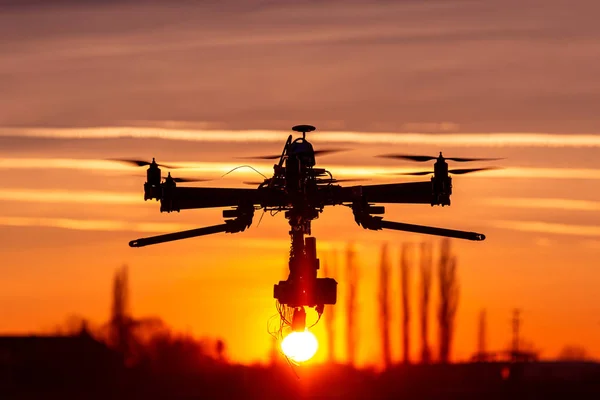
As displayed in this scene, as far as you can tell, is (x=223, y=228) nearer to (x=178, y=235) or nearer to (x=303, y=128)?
(x=178, y=235)

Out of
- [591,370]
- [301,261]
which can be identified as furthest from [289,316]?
[591,370]

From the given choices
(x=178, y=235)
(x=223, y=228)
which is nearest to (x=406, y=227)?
(x=223, y=228)

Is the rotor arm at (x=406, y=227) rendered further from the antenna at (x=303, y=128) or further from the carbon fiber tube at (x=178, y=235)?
the carbon fiber tube at (x=178, y=235)

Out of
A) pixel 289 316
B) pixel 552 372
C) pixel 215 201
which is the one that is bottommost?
pixel 552 372

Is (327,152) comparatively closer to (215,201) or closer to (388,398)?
(215,201)

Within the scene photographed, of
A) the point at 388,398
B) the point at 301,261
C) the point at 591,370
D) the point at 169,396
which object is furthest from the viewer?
the point at 591,370

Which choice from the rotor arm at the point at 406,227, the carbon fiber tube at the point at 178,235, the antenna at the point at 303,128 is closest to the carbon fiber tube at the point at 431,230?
the rotor arm at the point at 406,227
